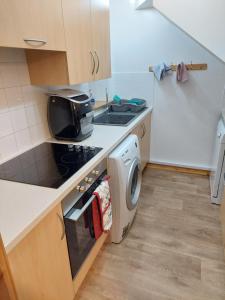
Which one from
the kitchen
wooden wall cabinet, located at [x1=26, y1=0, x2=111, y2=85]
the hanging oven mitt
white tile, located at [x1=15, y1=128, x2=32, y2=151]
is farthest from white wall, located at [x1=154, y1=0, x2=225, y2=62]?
white tile, located at [x1=15, y1=128, x2=32, y2=151]

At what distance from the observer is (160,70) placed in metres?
2.46

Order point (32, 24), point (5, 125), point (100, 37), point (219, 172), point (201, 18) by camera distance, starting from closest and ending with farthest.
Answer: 1. point (32, 24)
2. point (5, 125)
3. point (201, 18)
4. point (100, 37)
5. point (219, 172)

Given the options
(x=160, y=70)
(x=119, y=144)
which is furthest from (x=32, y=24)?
(x=160, y=70)

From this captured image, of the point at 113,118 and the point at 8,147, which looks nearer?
the point at 8,147

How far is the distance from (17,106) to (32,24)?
1.77ft

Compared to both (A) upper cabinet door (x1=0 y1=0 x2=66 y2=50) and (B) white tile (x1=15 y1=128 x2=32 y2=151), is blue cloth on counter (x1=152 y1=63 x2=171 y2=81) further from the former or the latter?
(B) white tile (x1=15 y1=128 x2=32 y2=151)

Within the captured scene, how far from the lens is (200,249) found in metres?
1.68

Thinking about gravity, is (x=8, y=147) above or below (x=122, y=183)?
above

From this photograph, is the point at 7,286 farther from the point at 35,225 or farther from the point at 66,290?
the point at 66,290

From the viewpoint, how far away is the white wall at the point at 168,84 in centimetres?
240

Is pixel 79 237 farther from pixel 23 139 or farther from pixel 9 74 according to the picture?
pixel 9 74

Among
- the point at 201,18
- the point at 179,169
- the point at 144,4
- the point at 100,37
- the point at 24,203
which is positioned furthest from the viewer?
the point at 179,169

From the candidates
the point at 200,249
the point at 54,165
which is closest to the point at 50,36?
the point at 54,165

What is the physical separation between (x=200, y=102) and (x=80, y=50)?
1657mm
